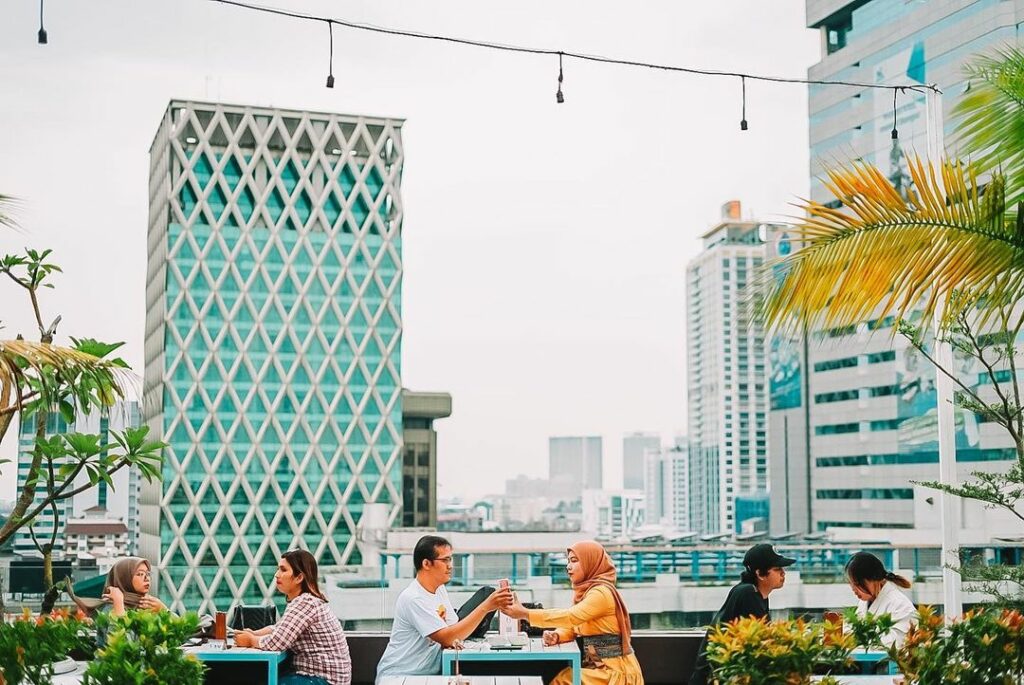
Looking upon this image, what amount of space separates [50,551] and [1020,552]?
6421 millimetres

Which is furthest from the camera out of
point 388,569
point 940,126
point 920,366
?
point 920,366

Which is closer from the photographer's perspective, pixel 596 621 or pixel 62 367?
pixel 62 367

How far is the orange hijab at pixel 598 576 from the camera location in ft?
14.8

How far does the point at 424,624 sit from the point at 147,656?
1.49m

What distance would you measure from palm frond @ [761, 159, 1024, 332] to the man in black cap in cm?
123

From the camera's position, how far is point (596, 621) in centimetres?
448

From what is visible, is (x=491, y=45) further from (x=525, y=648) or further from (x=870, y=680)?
(x=870, y=680)

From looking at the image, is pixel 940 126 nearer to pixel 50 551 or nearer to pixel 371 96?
pixel 50 551

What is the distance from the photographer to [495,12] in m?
14.3

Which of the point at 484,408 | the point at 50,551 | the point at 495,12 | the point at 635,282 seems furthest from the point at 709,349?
the point at 50,551

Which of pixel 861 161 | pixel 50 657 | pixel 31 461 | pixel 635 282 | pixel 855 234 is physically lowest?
pixel 50 657

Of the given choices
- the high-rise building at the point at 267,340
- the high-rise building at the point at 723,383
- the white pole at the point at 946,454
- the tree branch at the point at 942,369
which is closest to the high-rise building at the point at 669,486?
the high-rise building at the point at 723,383

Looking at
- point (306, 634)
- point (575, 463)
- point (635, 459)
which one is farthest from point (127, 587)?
point (635, 459)

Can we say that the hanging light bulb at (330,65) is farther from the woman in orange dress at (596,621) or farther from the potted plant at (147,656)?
the potted plant at (147,656)
